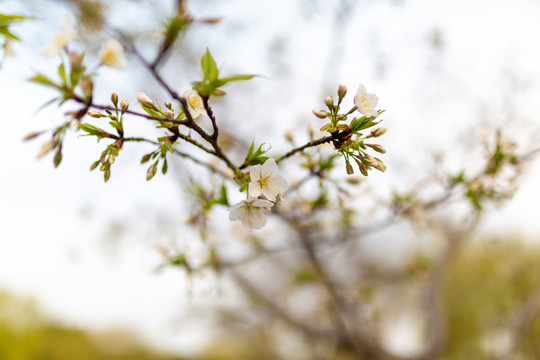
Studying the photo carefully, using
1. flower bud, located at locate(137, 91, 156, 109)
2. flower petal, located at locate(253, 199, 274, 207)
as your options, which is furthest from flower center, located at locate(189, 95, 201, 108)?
flower petal, located at locate(253, 199, 274, 207)

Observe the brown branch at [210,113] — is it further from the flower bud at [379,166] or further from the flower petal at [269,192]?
the flower bud at [379,166]

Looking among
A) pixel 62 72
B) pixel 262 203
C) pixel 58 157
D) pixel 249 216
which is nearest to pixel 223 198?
pixel 249 216

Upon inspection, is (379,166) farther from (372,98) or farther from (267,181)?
(267,181)

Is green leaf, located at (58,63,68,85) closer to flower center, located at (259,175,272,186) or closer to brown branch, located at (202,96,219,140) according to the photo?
brown branch, located at (202,96,219,140)

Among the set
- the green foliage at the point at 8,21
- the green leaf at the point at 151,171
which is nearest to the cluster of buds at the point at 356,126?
the green leaf at the point at 151,171

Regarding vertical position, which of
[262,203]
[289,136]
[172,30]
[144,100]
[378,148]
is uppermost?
[289,136]

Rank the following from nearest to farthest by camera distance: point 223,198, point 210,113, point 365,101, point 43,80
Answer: point 43,80
point 210,113
point 365,101
point 223,198

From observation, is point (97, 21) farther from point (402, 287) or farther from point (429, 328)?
point (402, 287)
